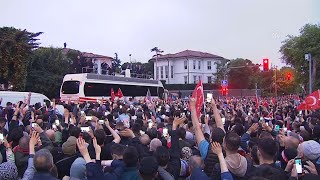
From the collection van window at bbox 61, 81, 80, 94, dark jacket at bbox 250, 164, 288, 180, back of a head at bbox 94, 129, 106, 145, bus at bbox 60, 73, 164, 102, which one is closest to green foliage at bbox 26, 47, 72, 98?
bus at bbox 60, 73, 164, 102

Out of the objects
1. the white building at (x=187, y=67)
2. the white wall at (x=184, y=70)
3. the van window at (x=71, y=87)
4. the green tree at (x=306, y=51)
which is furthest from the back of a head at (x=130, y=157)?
the white wall at (x=184, y=70)

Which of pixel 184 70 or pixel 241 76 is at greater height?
pixel 184 70

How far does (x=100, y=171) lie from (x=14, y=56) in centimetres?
3606

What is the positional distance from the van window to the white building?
56667 millimetres

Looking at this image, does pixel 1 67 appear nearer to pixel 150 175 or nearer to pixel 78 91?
pixel 78 91

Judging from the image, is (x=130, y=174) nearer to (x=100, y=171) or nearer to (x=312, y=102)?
(x=100, y=171)

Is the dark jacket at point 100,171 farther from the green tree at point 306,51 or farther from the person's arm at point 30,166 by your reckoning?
the green tree at point 306,51

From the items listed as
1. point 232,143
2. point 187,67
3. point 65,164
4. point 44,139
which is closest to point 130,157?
point 232,143

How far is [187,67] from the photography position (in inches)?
3610

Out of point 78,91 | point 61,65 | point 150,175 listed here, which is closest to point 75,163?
point 150,175

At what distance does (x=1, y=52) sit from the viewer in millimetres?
37688

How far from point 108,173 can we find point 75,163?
0.69 m

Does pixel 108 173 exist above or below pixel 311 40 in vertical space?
below

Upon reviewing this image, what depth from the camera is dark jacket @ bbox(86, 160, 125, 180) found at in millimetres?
5273
